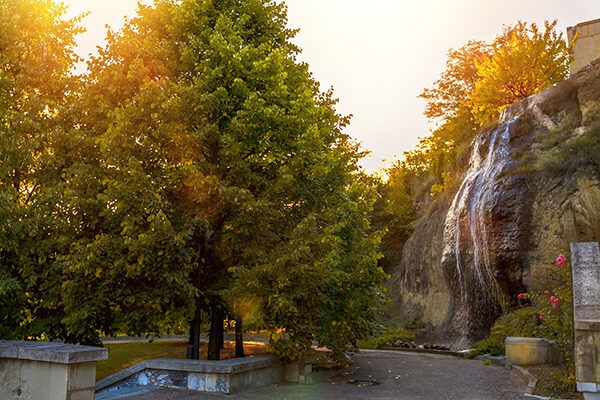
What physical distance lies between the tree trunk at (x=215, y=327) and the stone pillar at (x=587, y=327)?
25.1 ft

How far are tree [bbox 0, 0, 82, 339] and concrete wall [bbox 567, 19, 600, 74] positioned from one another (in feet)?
102

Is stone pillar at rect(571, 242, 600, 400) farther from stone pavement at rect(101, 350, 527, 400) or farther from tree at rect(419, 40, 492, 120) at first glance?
tree at rect(419, 40, 492, 120)

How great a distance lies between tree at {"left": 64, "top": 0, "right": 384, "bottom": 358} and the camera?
12344mm

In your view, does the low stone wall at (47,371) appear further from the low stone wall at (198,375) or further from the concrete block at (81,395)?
the low stone wall at (198,375)

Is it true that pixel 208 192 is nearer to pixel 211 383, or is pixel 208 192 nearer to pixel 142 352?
pixel 211 383

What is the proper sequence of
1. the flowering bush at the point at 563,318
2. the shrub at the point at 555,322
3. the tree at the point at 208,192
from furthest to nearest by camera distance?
1. the tree at the point at 208,192
2. the shrub at the point at 555,322
3. the flowering bush at the point at 563,318

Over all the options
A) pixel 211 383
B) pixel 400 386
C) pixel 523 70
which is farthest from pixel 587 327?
pixel 523 70

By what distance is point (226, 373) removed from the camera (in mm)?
11586

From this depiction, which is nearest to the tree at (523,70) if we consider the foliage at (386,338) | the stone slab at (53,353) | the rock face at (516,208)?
the rock face at (516,208)

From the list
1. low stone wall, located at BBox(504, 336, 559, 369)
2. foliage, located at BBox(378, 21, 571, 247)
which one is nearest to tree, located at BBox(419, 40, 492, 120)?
foliage, located at BBox(378, 21, 571, 247)

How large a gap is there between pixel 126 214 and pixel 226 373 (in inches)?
152

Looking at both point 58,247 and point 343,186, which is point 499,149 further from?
point 58,247

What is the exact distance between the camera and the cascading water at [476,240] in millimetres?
24391

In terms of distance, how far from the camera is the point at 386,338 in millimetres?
26938
